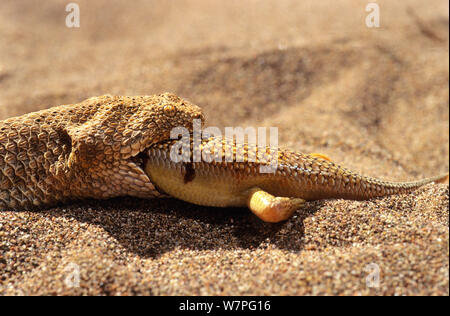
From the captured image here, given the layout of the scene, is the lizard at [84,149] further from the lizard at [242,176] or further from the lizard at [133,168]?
the lizard at [242,176]

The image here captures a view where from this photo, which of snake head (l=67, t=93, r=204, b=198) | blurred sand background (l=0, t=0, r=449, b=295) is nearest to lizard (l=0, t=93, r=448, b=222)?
snake head (l=67, t=93, r=204, b=198)

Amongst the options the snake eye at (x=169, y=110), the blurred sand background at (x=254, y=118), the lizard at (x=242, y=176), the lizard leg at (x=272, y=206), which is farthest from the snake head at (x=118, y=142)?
the lizard leg at (x=272, y=206)

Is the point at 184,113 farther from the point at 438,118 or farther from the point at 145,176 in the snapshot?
the point at 438,118

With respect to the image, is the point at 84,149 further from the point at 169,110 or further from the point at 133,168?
the point at 169,110

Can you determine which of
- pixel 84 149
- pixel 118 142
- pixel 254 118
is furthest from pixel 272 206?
pixel 254 118

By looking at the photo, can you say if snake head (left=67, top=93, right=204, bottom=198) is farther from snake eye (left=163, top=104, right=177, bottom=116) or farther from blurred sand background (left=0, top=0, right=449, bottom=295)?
blurred sand background (left=0, top=0, right=449, bottom=295)
